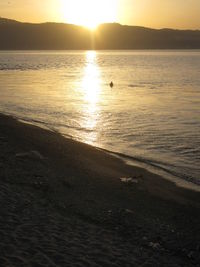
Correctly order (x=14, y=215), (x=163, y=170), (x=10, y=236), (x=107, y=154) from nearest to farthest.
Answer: (x=10, y=236)
(x=14, y=215)
(x=163, y=170)
(x=107, y=154)

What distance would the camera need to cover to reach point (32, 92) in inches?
1938

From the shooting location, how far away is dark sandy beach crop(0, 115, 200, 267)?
31.4 feet

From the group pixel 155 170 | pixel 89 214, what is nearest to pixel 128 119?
pixel 155 170

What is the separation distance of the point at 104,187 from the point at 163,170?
439cm

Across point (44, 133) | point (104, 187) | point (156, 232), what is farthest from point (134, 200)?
point (44, 133)

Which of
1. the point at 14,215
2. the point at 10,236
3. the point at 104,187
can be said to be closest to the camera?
the point at 10,236

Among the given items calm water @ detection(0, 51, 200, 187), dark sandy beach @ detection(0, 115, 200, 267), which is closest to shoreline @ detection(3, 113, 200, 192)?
calm water @ detection(0, 51, 200, 187)

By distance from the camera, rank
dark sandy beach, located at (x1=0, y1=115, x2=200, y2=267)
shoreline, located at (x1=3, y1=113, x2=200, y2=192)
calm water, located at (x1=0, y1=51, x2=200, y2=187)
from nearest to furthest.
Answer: dark sandy beach, located at (x1=0, y1=115, x2=200, y2=267) → shoreline, located at (x1=3, y1=113, x2=200, y2=192) → calm water, located at (x1=0, y1=51, x2=200, y2=187)

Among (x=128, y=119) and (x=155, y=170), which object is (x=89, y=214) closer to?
(x=155, y=170)

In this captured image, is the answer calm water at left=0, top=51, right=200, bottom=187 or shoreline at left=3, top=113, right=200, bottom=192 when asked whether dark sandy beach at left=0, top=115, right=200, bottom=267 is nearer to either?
shoreline at left=3, top=113, right=200, bottom=192

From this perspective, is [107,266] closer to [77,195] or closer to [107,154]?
[77,195]

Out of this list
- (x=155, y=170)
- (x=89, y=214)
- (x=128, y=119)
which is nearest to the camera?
(x=89, y=214)

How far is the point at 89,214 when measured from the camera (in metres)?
12.2

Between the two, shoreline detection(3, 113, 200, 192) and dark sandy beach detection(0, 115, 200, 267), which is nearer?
dark sandy beach detection(0, 115, 200, 267)
